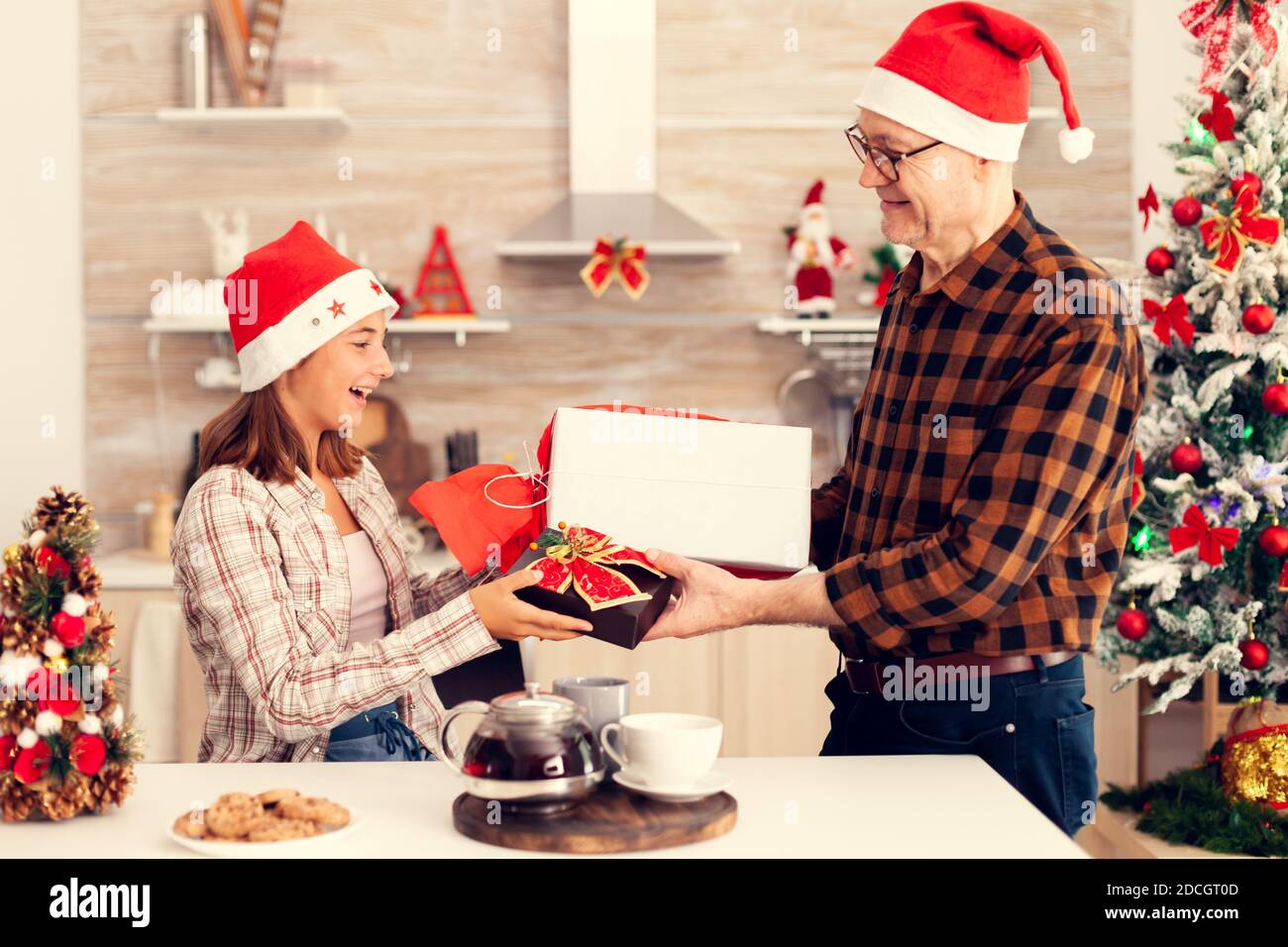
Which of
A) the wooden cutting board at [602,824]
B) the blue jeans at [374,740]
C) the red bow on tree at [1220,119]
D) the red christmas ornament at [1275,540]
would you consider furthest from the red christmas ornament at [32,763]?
the red bow on tree at [1220,119]

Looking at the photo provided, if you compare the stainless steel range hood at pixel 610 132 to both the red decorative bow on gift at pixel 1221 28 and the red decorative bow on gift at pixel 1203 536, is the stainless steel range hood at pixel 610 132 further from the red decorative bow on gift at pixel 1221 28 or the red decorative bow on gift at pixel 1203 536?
the red decorative bow on gift at pixel 1203 536

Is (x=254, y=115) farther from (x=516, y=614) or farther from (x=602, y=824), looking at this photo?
(x=602, y=824)

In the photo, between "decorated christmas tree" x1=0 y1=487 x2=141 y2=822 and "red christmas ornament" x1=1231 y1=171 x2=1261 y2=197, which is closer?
"decorated christmas tree" x1=0 y1=487 x2=141 y2=822

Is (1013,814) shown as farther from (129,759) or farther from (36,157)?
(36,157)

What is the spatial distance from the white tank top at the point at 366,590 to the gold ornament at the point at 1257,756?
1.93 meters

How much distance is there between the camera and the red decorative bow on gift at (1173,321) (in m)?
2.83

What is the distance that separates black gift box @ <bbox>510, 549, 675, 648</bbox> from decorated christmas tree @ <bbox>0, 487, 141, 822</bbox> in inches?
20.1

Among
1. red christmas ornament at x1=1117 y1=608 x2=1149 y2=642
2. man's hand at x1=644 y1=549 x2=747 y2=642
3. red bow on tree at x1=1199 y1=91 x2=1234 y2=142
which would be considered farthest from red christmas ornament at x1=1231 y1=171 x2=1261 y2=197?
man's hand at x1=644 y1=549 x2=747 y2=642

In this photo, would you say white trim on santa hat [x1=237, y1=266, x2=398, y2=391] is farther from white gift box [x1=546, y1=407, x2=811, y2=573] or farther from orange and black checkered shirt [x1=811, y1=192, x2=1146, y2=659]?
orange and black checkered shirt [x1=811, y1=192, x2=1146, y2=659]

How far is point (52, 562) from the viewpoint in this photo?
4.39 feet

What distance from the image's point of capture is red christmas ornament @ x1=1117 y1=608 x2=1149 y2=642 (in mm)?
2840

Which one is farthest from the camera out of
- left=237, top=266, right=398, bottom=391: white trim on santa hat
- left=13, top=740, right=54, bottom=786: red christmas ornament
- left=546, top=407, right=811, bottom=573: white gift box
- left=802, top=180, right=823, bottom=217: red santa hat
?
left=802, top=180, right=823, bottom=217: red santa hat

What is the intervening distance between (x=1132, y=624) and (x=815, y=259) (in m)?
1.52

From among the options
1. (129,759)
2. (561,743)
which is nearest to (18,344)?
(129,759)
